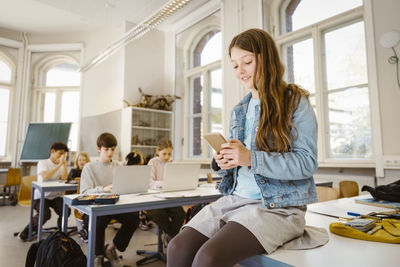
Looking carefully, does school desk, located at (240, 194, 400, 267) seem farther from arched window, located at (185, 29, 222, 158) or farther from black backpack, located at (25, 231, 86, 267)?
arched window, located at (185, 29, 222, 158)

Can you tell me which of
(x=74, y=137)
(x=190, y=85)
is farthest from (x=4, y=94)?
(x=190, y=85)

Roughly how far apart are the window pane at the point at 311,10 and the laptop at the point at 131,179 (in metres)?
3.59

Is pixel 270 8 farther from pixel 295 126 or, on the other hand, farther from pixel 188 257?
pixel 188 257

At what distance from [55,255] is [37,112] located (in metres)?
6.78

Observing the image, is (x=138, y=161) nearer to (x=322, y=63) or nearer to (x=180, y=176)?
(x=180, y=176)

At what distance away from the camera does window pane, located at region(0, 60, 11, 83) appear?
285 inches

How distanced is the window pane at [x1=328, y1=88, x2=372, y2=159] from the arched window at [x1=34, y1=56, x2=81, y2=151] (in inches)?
249

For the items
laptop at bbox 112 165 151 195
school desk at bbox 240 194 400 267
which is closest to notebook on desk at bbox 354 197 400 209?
school desk at bbox 240 194 400 267

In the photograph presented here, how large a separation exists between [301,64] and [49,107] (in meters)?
6.64

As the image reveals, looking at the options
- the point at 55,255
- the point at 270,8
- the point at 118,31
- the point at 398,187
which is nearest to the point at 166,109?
the point at 118,31

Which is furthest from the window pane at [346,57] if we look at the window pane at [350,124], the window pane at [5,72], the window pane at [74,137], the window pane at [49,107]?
the window pane at [5,72]

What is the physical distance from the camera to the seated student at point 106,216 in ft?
7.69

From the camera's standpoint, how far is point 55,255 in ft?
5.97

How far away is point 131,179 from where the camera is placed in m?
2.33
